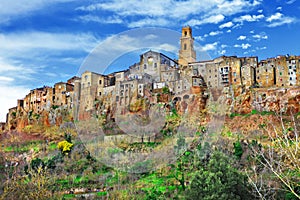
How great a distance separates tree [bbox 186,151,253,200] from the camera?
17.2 metres

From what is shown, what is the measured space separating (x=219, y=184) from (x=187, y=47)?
34.6 metres

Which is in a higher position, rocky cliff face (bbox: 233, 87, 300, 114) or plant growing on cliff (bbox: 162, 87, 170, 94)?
plant growing on cliff (bbox: 162, 87, 170, 94)

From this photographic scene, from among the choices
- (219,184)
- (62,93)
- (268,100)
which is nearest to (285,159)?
(219,184)

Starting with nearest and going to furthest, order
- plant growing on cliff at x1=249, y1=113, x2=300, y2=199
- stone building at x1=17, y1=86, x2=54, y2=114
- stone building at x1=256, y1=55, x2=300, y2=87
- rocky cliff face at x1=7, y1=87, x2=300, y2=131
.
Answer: plant growing on cliff at x1=249, y1=113, x2=300, y2=199
rocky cliff face at x1=7, y1=87, x2=300, y2=131
stone building at x1=256, y1=55, x2=300, y2=87
stone building at x1=17, y1=86, x2=54, y2=114

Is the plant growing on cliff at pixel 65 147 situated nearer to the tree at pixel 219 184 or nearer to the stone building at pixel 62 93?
the stone building at pixel 62 93

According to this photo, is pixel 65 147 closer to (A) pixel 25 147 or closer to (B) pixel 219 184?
(A) pixel 25 147

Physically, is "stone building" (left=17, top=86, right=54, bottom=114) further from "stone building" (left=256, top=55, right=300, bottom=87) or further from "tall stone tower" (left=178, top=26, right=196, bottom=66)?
"stone building" (left=256, top=55, right=300, bottom=87)

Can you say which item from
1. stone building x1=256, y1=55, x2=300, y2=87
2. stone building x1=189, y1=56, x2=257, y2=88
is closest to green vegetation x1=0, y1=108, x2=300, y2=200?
stone building x1=256, y1=55, x2=300, y2=87

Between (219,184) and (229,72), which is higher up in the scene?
(229,72)

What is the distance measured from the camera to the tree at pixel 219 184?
17.2 meters

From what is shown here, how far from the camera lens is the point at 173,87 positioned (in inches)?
1747

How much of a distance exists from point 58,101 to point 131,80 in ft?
40.6

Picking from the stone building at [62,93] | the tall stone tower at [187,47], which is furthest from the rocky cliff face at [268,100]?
the stone building at [62,93]

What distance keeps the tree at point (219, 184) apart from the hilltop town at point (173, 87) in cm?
1992
